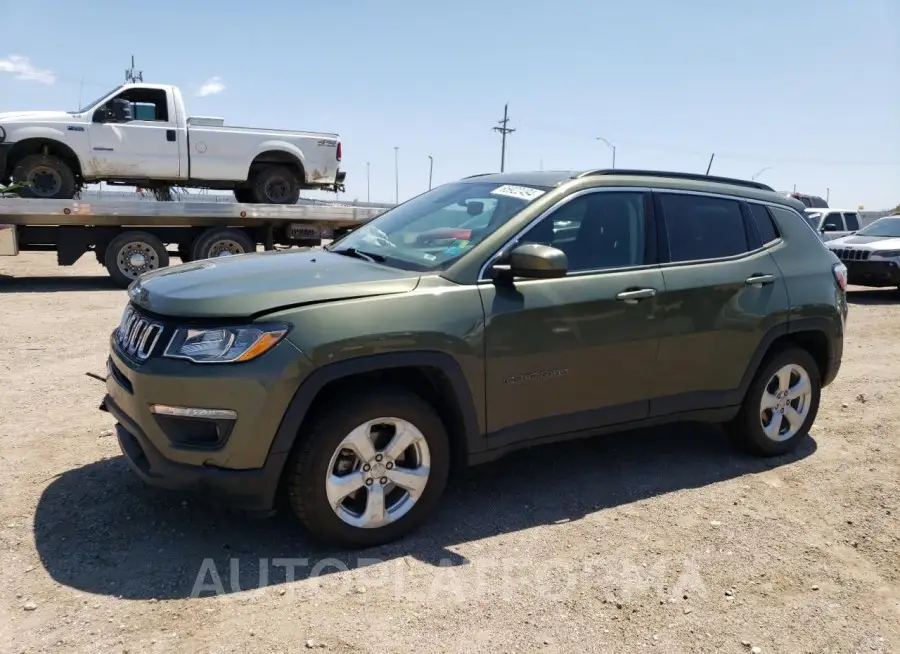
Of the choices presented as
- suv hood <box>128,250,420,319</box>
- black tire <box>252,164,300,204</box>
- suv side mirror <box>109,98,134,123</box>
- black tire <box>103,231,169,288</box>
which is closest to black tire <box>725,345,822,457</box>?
suv hood <box>128,250,420,319</box>

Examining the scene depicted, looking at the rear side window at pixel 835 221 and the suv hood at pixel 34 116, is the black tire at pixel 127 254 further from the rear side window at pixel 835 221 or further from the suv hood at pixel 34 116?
the rear side window at pixel 835 221

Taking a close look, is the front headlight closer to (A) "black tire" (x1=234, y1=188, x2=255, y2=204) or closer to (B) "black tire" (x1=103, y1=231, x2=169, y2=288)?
(B) "black tire" (x1=103, y1=231, x2=169, y2=288)

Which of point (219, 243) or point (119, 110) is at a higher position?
point (119, 110)

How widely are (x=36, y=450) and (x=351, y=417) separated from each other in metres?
2.41

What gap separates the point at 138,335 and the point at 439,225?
66.5 inches

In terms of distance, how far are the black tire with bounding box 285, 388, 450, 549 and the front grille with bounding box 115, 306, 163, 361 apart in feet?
2.48

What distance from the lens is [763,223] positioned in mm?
4785

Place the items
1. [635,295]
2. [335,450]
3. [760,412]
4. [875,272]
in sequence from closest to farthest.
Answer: [335,450] → [635,295] → [760,412] → [875,272]

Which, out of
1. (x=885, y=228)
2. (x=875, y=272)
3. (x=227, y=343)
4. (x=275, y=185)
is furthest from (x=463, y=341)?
(x=885, y=228)

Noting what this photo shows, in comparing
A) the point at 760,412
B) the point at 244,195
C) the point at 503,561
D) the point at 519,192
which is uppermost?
the point at 244,195

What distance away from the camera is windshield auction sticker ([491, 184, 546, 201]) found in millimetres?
3984

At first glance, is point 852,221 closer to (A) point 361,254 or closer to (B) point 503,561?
(A) point 361,254

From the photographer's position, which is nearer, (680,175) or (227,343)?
(227,343)

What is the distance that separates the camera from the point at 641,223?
167 inches
